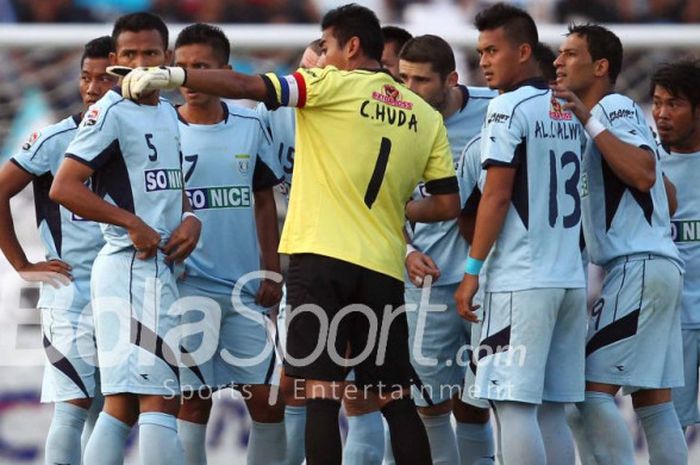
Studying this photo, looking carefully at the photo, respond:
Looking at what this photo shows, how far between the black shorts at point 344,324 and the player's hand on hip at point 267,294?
4.29 ft

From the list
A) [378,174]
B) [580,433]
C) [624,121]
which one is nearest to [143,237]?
[378,174]

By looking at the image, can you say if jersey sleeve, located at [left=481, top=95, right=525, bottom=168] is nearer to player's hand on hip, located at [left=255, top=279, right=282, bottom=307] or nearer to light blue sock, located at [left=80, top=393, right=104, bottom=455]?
player's hand on hip, located at [left=255, top=279, right=282, bottom=307]

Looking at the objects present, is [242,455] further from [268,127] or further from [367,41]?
[367,41]

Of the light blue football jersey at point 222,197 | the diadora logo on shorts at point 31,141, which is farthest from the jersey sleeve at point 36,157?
the light blue football jersey at point 222,197

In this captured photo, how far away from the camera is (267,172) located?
7.88 metres

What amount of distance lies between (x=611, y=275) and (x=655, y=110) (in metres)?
1.14

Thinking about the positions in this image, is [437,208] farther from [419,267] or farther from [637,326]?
[637,326]

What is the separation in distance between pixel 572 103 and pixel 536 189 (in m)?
0.46

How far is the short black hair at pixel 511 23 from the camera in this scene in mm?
6855

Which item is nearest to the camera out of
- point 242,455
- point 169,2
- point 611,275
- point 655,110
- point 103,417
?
point 103,417

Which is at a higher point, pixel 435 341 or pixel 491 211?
pixel 491 211

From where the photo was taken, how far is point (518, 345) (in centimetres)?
666

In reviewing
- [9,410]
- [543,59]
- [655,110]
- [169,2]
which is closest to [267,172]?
[543,59]

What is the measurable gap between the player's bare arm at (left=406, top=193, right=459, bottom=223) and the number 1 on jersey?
1.59 feet
